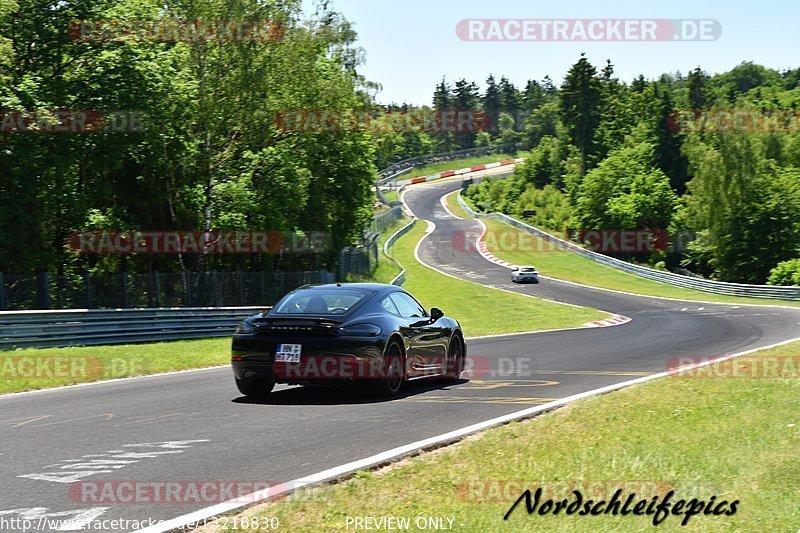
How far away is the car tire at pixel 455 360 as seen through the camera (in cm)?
1354

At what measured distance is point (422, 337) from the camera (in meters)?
12.4

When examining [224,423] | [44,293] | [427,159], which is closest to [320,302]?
[224,423]

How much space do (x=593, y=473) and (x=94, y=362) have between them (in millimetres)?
12900

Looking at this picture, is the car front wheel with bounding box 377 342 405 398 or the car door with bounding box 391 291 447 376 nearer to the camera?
the car front wheel with bounding box 377 342 405 398

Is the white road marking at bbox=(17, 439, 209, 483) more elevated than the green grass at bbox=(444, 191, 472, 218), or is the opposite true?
the green grass at bbox=(444, 191, 472, 218)

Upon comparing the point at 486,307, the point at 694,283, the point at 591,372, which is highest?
the point at 591,372

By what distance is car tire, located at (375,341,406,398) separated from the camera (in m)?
11.1

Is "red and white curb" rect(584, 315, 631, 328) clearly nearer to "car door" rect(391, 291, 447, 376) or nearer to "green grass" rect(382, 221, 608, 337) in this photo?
"green grass" rect(382, 221, 608, 337)

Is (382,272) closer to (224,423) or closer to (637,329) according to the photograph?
(637,329)

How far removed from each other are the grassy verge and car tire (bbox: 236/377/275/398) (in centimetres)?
371

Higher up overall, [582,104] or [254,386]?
[582,104]

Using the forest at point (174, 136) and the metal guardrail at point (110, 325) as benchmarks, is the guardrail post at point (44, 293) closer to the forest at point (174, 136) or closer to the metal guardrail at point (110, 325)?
the metal guardrail at point (110, 325)

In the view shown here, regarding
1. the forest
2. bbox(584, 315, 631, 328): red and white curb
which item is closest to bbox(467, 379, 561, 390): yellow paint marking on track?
the forest

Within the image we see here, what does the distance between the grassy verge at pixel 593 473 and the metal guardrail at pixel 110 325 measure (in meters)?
14.2
